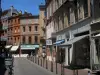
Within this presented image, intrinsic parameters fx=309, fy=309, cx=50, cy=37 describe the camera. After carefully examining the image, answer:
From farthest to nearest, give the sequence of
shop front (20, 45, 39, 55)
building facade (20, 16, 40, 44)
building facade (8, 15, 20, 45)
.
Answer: building facade (8, 15, 20, 45)
building facade (20, 16, 40, 44)
shop front (20, 45, 39, 55)

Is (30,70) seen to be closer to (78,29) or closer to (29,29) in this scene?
(78,29)

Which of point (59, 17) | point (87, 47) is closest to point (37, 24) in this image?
point (59, 17)

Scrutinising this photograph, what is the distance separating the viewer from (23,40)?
309 ft

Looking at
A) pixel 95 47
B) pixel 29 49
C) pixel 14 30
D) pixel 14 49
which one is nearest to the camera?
pixel 95 47

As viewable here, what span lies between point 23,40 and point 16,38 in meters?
3.19

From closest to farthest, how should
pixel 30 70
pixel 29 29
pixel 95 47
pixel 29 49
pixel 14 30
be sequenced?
pixel 95 47
pixel 30 70
pixel 29 29
pixel 29 49
pixel 14 30

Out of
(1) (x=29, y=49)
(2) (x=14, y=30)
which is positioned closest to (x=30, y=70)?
(1) (x=29, y=49)

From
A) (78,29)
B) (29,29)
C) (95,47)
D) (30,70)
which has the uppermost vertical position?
(29,29)

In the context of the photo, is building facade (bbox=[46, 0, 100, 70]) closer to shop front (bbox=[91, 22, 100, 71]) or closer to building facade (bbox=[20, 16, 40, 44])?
shop front (bbox=[91, 22, 100, 71])

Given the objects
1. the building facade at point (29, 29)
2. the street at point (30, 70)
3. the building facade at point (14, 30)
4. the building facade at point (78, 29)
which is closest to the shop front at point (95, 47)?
the building facade at point (78, 29)

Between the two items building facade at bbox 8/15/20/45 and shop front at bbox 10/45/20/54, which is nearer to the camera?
shop front at bbox 10/45/20/54

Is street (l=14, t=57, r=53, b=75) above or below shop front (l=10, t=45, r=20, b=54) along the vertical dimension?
below

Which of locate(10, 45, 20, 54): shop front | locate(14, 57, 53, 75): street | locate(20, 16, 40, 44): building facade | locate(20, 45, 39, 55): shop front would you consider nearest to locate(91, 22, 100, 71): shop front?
locate(14, 57, 53, 75): street

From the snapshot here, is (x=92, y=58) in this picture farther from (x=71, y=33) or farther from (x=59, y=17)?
(x=59, y=17)
